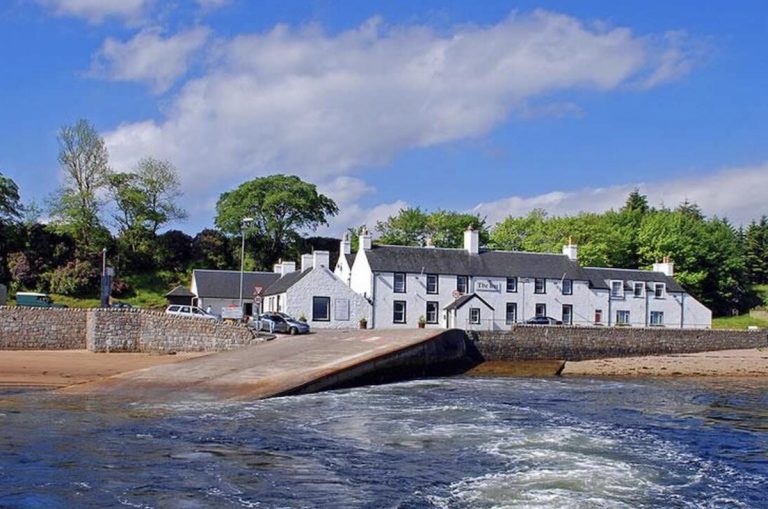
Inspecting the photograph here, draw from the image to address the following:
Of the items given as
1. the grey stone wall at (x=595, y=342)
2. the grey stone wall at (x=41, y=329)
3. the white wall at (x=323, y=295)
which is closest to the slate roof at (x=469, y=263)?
the white wall at (x=323, y=295)

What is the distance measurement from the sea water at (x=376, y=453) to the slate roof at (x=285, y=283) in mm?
26526

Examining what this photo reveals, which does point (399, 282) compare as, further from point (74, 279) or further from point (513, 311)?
point (74, 279)

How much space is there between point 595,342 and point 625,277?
15441 mm

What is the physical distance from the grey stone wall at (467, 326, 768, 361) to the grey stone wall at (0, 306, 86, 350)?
21.2m

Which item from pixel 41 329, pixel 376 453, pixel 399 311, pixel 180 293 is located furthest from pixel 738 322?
pixel 376 453

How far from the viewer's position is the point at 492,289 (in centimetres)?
5647

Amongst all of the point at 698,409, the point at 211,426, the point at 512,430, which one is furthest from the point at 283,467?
the point at 698,409

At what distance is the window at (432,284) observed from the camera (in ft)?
182

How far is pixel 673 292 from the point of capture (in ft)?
208

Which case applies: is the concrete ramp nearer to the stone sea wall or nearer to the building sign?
the stone sea wall

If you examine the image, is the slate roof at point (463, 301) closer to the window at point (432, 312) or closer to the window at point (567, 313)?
the window at point (432, 312)

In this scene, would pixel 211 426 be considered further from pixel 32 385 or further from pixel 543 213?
pixel 543 213

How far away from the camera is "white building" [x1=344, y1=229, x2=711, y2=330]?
54.2m

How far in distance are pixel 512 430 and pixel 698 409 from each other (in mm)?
10539
